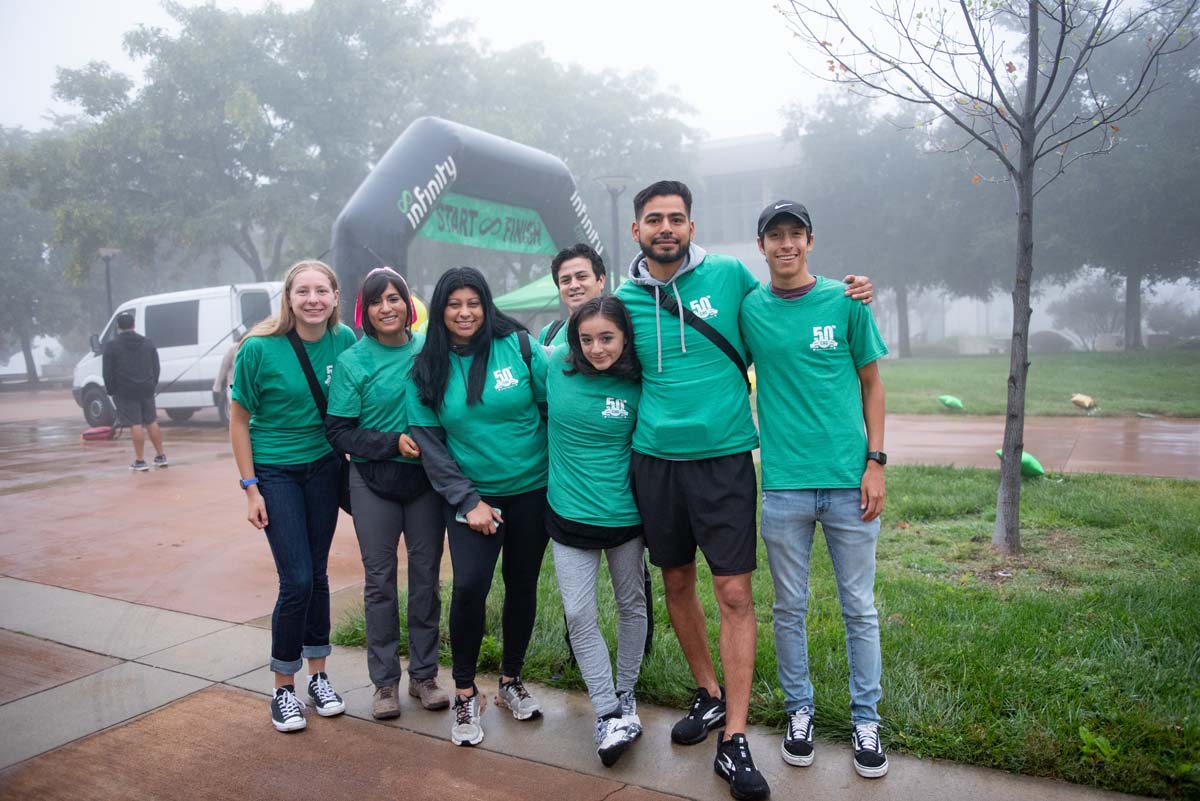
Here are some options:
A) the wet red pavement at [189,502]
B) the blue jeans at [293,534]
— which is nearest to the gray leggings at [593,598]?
the blue jeans at [293,534]

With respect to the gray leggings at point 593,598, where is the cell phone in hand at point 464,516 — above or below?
above

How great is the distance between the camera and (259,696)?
12.8 feet

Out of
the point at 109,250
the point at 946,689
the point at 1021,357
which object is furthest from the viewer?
the point at 109,250

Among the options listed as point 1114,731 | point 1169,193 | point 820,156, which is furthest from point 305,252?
point 1114,731

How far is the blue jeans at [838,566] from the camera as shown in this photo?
10.0 ft

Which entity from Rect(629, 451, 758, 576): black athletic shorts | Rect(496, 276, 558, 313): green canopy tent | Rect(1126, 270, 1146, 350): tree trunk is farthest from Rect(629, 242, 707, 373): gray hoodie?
Rect(1126, 270, 1146, 350): tree trunk

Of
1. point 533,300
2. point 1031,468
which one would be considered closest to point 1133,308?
point 533,300

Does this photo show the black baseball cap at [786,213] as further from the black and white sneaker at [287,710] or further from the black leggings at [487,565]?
the black and white sneaker at [287,710]

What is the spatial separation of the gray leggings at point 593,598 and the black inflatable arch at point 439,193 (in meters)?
7.01

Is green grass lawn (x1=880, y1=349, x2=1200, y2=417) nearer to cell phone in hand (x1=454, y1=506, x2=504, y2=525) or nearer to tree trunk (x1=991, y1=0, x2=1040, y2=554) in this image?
tree trunk (x1=991, y1=0, x2=1040, y2=554)

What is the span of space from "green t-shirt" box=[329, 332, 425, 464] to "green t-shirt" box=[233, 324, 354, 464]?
142mm

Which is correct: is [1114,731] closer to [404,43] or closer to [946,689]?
[946,689]

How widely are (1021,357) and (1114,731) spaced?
280 cm

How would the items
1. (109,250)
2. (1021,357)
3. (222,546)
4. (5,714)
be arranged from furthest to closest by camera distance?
(109,250), (222,546), (1021,357), (5,714)
